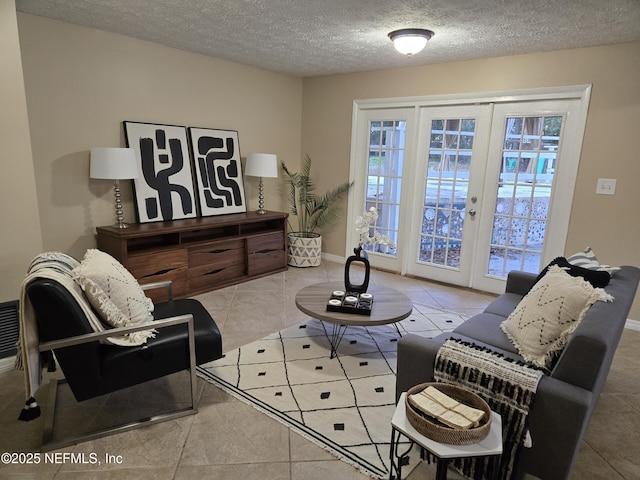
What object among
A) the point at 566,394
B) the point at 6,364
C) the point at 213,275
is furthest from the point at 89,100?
the point at 566,394

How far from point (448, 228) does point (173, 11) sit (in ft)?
11.3

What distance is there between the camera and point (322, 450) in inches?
77.3

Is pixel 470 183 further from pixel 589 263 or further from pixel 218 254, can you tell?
pixel 218 254

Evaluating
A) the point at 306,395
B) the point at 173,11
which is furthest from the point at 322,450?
the point at 173,11

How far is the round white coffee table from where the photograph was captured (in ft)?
8.62

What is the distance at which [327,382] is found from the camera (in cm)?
255

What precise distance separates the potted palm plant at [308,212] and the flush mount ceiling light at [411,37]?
2163 millimetres

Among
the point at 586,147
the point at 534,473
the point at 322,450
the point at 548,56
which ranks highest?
the point at 548,56

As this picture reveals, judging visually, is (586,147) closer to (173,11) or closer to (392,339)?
(392,339)

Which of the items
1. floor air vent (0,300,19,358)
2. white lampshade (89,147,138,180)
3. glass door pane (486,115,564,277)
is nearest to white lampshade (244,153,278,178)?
white lampshade (89,147,138,180)

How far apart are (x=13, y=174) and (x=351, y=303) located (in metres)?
2.34

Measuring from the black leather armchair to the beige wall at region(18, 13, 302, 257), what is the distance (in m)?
1.82

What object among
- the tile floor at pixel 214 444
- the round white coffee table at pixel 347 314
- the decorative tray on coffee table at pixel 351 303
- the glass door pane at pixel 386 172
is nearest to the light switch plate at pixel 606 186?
the tile floor at pixel 214 444

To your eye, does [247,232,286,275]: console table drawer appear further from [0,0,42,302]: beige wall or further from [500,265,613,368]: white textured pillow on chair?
[500,265,613,368]: white textured pillow on chair
